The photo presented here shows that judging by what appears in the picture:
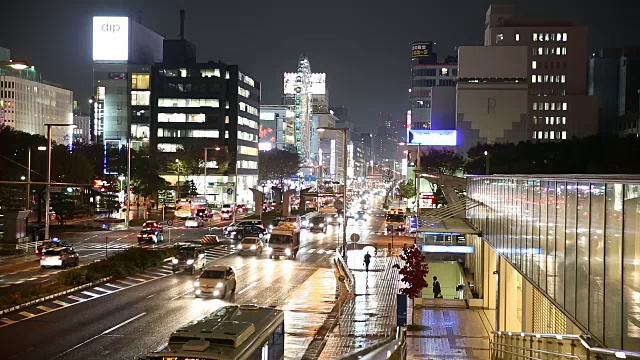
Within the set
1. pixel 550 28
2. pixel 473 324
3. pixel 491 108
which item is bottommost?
pixel 473 324

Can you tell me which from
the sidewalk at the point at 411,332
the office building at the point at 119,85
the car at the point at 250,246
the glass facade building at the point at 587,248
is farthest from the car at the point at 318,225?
the office building at the point at 119,85

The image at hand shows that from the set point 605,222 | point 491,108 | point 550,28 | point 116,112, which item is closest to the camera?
point 605,222

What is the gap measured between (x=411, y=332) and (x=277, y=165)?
490ft

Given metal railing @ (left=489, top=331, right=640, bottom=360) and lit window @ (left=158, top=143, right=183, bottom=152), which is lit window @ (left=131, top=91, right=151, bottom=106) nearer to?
lit window @ (left=158, top=143, right=183, bottom=152)

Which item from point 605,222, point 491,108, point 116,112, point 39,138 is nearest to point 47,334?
point 605,222

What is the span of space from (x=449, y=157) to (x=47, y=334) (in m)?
94.5

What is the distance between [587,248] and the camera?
1373 centimetres

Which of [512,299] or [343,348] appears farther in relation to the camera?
[512,299]

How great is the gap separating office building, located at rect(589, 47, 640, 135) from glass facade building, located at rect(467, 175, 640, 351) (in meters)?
134

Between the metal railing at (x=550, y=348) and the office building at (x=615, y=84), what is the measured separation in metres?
137

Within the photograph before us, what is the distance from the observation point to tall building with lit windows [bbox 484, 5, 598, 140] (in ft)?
443

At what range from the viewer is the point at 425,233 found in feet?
122

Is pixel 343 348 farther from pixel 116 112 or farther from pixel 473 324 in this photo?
pixel 116 112

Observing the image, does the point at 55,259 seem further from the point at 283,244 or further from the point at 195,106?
the point at 195,106
